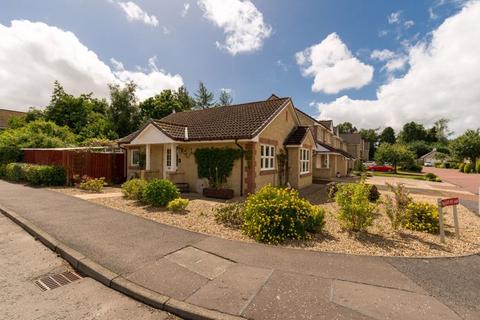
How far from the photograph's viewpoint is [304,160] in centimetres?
1728

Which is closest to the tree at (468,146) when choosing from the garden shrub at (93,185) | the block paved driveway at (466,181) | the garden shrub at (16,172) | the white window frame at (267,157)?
the block paved driveway at (466,181)

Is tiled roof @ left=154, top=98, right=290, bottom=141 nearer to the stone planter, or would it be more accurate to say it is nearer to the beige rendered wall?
the beige rendered wall

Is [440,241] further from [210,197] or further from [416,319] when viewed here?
[210,197]

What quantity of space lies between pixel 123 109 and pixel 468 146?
6058 centimetres

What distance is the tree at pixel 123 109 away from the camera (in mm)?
35406

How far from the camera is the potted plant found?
39.6ft

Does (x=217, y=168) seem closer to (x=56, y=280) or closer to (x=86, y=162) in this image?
(x=56, y=280)

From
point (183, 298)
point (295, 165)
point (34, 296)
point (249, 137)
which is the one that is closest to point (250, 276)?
point (183, 298)

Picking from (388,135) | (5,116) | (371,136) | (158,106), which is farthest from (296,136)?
(388,135)

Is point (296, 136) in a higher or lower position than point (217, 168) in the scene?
higher

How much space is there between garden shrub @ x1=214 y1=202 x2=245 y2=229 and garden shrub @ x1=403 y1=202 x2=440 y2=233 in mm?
5223

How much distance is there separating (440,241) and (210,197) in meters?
9.24

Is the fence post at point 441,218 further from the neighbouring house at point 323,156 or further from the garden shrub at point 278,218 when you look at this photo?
the neighbouring house at point 323,156

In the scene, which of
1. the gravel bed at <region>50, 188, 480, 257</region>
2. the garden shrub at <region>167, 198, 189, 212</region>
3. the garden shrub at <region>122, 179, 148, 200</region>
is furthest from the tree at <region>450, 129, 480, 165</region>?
the garden shrub at <region>122, 179, 148, 200</region>
